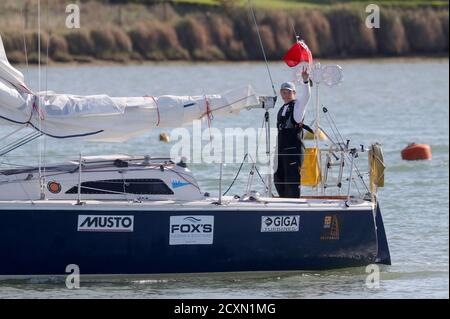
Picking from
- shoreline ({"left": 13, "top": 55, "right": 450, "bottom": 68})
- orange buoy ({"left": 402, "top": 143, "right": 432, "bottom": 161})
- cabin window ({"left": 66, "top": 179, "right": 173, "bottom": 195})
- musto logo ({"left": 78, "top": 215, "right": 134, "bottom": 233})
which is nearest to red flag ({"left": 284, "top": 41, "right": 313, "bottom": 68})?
cabin window ({"left": 66, "top": 179, "right": 173, "bottom": 195})

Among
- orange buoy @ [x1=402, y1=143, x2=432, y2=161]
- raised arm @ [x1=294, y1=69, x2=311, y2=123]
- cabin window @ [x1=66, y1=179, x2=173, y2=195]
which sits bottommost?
cabin window @ [x1=66, y1=179, x2=173, y2=195]

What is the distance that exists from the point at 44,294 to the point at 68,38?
48.6 m

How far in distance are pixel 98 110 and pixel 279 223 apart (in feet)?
9.48

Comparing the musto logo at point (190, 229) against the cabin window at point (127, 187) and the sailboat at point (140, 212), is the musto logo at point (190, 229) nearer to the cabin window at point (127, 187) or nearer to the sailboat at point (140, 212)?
the sailboat at point (140, 212)

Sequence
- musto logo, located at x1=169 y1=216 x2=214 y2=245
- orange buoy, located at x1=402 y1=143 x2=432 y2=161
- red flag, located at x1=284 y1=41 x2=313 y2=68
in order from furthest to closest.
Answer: orange buoy, located at x1=402 y1=143 x2=432 y2=161 → red flag, located at x1=284 y1=41 x2=313 y2=68 → musto logo, located at x1=169 y1=216 x2=214 y2=245

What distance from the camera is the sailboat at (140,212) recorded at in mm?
18312

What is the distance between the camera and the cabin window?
1877cm

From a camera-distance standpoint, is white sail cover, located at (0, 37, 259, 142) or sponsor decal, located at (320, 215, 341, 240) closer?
white sail cover, located at (0, 37, 259, 142)

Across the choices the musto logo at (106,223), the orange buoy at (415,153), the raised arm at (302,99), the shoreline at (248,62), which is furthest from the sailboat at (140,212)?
the shoreline at (248,62)

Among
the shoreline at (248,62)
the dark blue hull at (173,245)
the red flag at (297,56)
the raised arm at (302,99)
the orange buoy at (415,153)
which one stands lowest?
the dark blue hull at (173,245)

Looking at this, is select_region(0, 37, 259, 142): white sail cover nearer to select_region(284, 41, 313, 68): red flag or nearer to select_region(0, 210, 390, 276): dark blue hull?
select_region(284, 41, 313, 68): red flag

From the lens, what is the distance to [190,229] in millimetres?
18594

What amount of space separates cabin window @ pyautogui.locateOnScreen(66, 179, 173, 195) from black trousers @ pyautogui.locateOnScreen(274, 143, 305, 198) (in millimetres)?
1761

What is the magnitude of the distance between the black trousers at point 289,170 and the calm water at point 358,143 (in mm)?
1186
